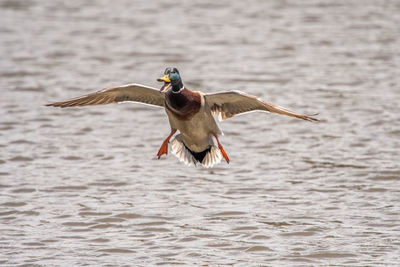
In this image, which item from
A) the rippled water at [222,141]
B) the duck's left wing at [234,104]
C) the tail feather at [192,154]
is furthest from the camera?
the tail feather at [192,154]

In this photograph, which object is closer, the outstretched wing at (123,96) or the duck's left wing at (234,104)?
the duck's left wing at (234,104)

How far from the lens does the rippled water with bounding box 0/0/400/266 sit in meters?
7.89

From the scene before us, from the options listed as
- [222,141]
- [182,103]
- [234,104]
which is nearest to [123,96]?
[182,103]

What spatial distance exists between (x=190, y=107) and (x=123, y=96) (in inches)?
30.4

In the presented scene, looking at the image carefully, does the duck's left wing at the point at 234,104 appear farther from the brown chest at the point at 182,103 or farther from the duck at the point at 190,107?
the brown chest at the point at 182,103

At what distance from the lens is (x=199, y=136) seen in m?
8.12

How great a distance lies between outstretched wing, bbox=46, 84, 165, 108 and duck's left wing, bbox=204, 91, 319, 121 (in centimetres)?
49

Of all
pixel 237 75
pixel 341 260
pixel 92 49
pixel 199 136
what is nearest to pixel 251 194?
pixel 199 136

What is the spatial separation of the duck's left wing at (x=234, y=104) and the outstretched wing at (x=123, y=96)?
0.49 meters

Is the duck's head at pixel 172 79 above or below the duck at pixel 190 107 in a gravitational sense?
above

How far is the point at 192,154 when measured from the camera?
27.8 feet

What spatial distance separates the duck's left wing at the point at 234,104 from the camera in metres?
7.76

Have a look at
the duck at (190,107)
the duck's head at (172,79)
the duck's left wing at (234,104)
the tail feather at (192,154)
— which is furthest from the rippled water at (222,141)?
the duck's head at (172,79)

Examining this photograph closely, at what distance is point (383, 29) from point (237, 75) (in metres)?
3.43
